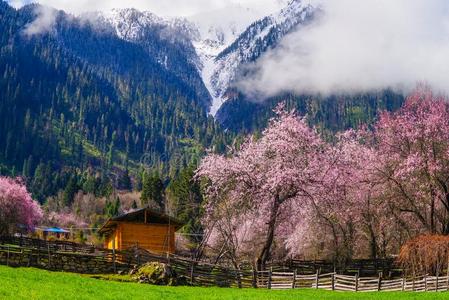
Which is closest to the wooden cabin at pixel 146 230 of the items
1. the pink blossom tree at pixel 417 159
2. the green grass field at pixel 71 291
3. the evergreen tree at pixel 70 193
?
the pink blossom tree at pixel 417 159

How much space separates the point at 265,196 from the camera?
4356cm

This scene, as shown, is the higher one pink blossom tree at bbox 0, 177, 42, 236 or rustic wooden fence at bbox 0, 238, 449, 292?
pink blossom tree at bbox 0, 177, 42, 236

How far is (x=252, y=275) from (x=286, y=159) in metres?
9.05

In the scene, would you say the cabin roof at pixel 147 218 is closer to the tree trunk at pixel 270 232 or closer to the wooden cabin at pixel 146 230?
the wooden cabin at pixel 146 230

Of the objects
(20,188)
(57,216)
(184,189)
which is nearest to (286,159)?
(20,188)

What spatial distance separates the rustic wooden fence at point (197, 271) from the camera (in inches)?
1439

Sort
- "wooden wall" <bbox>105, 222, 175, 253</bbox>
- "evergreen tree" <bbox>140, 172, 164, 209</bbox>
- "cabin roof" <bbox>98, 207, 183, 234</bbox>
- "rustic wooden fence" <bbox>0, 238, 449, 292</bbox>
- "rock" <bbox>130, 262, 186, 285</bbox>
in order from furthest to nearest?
1. "evergreen tree" <bbox>140, 172, 164, 209</bbox>
2. "cabin roof" <bbox>98, 207, 183, 234</bbox>
3. "wooden wall" <bbox>105, 222, 175, 253</bbox>
4. "rustic wooden fence" <bbox>0, 238, 449, 292</bbox>
5. "rock" <bbox>130, 262, 186, 285</bbox>

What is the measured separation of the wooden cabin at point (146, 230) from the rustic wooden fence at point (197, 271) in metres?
13.6

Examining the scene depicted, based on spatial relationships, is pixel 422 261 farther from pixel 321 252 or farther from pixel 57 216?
pixel 57 216

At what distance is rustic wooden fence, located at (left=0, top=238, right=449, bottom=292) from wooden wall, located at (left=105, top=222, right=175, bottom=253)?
1358cm

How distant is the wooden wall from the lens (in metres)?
54.6

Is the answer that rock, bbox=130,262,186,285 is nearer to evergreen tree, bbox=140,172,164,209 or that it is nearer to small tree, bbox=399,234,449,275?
small tree, bbox=399,234,449,275

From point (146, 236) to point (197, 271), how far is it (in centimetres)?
1733

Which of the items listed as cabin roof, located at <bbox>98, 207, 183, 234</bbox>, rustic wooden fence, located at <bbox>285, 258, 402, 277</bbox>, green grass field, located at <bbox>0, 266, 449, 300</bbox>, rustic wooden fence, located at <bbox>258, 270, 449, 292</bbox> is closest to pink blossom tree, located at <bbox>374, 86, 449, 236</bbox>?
rustic wooden fence, located at <bbox>285, 258, 402, 277</bbox>
